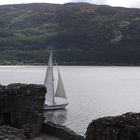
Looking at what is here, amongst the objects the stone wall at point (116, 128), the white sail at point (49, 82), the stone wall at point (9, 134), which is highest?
the stone wall at point (116, 128)

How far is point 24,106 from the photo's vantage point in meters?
44.3

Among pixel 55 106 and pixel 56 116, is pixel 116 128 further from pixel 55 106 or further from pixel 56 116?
pixel 55 106

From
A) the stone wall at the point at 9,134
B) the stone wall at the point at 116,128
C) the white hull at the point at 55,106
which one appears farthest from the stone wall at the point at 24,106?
the white hull at the point at 55,106

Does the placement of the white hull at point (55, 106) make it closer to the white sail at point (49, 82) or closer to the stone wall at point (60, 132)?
the white sail at point (49, 82)

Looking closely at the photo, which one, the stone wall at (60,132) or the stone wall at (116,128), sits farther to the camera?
the stone wall at (60,132)

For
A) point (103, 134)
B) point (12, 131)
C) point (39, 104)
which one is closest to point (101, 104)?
point (39, 104)

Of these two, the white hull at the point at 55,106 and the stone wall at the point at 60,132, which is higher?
the stone wall at the point at 60,132

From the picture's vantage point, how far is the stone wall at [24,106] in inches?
1735

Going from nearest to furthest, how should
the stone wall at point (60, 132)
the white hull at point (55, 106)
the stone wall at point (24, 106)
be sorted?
the stone wall at point (60, 132) < the stone wall at point (24, 106) < the white hull at point (55, 106)

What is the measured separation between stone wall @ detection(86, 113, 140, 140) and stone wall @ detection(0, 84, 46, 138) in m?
17.4

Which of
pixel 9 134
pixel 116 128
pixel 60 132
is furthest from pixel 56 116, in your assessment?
pixel 116 128

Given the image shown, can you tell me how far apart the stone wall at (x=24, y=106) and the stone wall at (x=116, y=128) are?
17379 mm

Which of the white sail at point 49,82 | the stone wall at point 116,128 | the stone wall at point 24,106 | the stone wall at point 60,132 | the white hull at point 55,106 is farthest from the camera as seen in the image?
the white hull at point 55,106

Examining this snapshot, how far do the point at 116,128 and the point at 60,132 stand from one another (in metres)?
19.1
